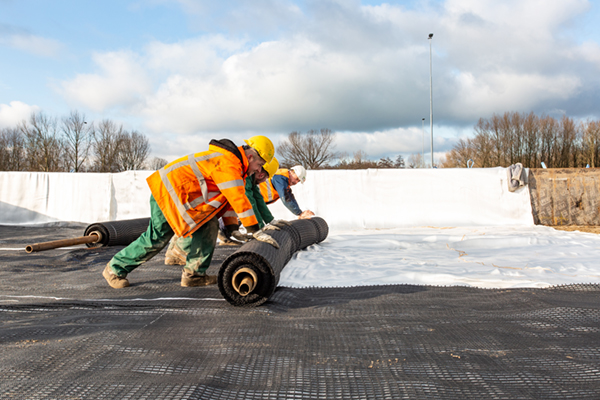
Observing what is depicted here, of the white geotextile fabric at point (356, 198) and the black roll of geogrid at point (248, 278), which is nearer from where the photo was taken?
the black roll of geogrid at point (248, 278)

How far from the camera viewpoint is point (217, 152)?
3.00m

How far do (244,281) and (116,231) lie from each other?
388 centimetres

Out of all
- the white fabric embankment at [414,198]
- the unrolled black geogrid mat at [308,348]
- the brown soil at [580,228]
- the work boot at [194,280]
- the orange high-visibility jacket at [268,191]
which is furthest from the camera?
the white fabric embankment at [414,198]

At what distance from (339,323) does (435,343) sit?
59 centimetres

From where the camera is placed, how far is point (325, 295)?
10.2 feet

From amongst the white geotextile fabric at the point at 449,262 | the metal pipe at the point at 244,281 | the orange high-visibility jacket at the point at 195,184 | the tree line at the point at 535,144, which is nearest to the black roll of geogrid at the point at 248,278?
the metal pipe at the point at 244,281

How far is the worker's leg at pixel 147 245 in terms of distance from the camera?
3.28m

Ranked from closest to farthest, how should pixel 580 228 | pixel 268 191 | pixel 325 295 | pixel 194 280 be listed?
pixel 325 295
pixel 194 280
pixel 268 191
pixel 580 228

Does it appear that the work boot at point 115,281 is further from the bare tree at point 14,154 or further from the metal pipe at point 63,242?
the bare tree at point 14,154

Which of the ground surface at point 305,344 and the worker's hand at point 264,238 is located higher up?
the worker's hand at point 264,238

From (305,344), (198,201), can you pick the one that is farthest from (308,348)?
(198,201)

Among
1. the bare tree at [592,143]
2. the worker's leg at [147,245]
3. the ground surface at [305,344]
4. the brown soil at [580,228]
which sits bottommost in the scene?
the brown soil at [580,228]

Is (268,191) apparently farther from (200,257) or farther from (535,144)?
(535,144)

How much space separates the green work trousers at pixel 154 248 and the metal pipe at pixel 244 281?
0.79m
